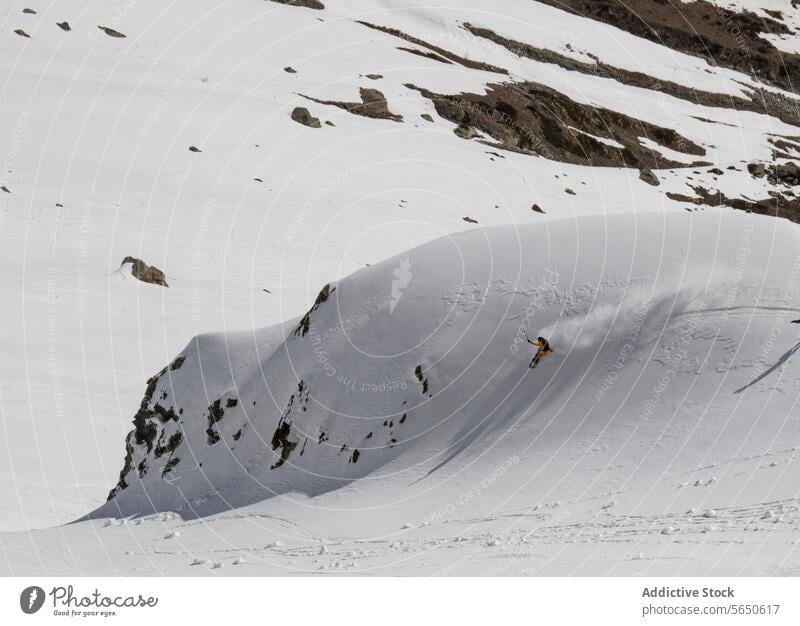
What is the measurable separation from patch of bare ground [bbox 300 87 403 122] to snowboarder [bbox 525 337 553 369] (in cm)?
4885

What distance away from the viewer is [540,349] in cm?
1641

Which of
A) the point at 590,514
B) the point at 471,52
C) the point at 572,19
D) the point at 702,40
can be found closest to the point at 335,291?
the point at 590,514

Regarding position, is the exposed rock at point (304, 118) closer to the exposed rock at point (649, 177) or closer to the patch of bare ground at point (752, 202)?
the exposed rock at point (649, 177)

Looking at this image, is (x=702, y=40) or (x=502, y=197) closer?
(x=502, y=197)

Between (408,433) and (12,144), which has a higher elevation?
(408,433)

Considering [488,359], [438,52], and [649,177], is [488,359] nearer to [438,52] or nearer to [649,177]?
[649,177]

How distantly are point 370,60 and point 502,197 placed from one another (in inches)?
812

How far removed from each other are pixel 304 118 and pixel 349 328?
41.9 meters

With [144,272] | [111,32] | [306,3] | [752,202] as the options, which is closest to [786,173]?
[752,202]

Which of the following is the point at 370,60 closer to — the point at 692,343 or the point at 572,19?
the point at 572,19

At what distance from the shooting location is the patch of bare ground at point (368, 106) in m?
62.8

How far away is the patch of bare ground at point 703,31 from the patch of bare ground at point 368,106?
5703 centimetres

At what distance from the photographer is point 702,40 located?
11356cm

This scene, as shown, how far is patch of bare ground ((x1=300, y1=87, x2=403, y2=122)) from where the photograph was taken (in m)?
62.8
